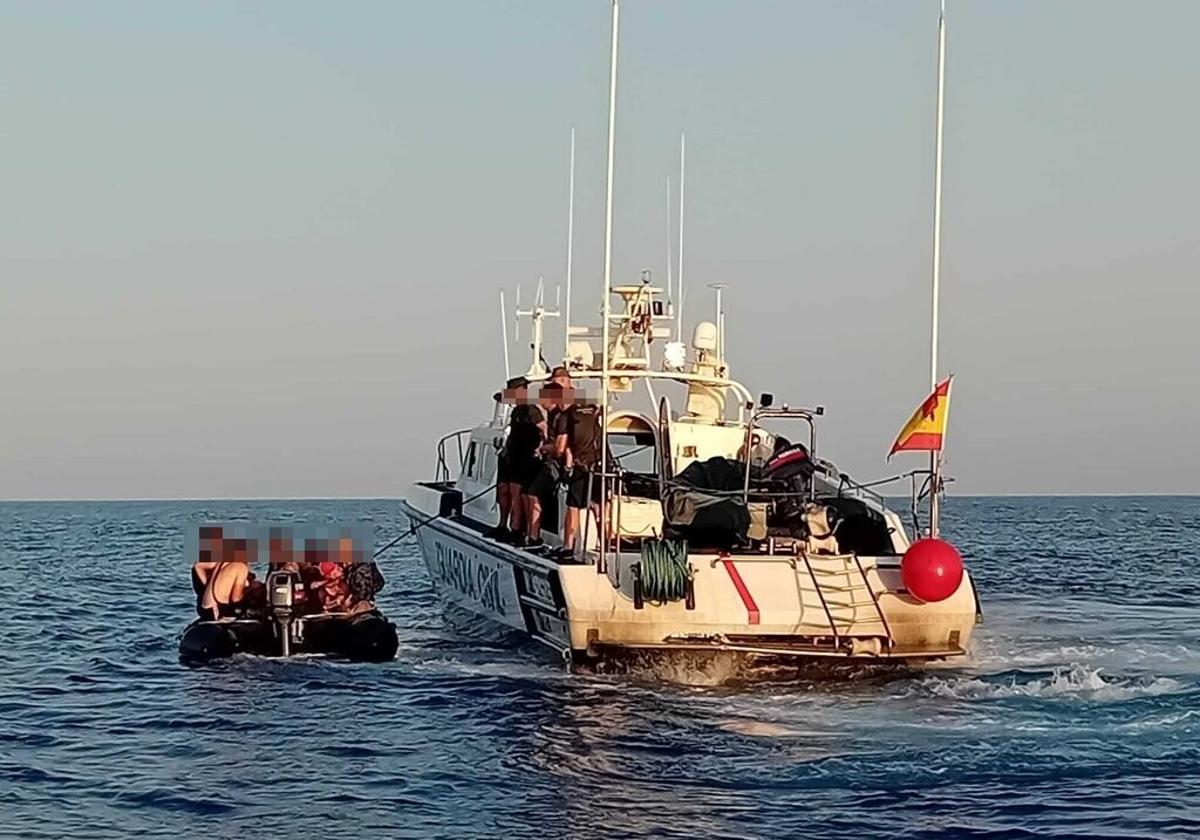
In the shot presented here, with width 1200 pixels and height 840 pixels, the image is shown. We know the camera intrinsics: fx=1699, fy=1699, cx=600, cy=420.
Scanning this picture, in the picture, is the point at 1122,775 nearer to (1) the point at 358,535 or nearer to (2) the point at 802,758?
(2) the point at 802,758

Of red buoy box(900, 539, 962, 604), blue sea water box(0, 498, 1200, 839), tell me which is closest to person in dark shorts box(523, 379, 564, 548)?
blue sea water box(0, 498, 1200, 839)

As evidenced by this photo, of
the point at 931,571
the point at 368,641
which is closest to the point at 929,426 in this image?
the point at 931,571

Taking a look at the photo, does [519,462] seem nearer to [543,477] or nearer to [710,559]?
[543,477]

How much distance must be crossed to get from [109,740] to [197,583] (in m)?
3.86

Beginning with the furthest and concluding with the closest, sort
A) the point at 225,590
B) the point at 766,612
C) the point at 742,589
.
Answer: the point at 225,590, the point at 742,589, the point at 766,612

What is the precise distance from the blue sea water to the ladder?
0.49 meters

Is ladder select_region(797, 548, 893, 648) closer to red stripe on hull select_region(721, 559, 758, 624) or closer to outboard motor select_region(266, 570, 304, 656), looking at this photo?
red stripe on hull select_region(721, 559, 758, 624)

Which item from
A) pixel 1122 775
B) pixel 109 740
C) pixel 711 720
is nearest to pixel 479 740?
pixel 711 720

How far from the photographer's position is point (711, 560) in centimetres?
1401

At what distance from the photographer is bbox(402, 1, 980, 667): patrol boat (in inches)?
539

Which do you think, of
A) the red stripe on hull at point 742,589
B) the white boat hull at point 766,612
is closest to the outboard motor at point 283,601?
the white boat hull at point 766,612

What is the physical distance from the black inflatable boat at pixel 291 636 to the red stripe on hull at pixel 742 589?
12.2 feet

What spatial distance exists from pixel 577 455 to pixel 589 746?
4522 mm

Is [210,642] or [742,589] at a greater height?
[742,589]
